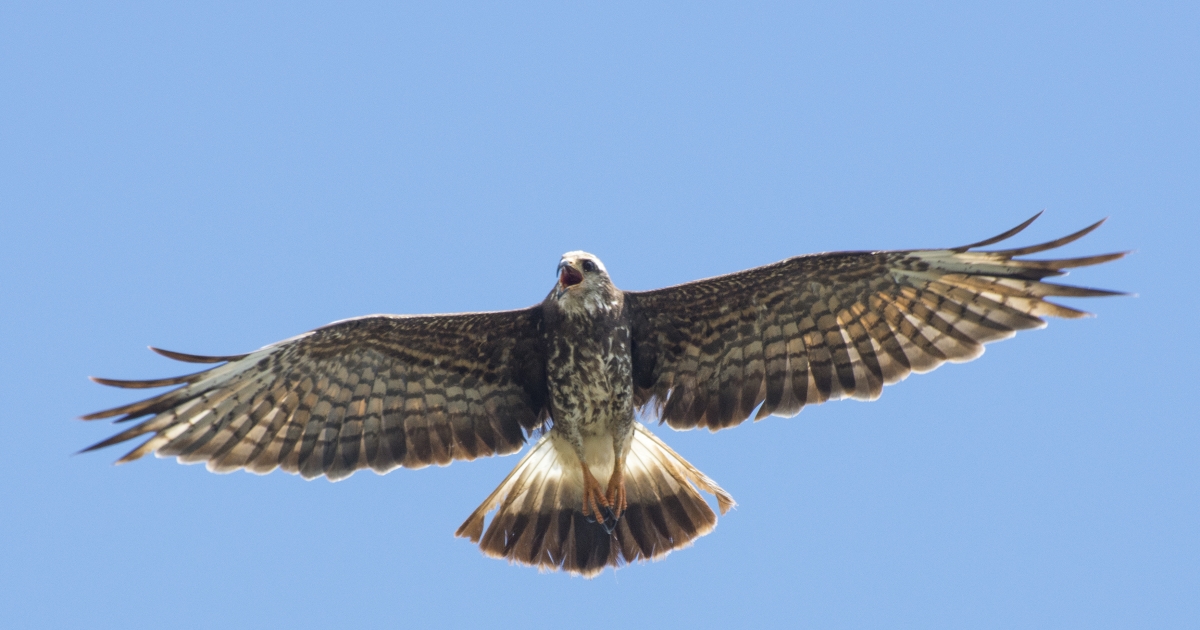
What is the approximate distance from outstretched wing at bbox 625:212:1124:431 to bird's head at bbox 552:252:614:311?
36 cm

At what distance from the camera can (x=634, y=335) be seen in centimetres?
1041

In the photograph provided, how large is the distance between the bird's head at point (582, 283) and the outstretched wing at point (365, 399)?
381 mm

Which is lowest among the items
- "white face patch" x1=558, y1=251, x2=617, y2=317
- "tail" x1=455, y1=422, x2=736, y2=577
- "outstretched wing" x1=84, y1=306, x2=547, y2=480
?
"tail" x1=455, y1=422, x2=736, y2=577

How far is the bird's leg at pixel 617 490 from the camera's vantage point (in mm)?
10383

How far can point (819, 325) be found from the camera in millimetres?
10336

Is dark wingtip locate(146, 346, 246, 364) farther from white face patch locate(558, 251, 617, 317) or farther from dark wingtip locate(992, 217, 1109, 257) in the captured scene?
dark wingtip locate(992, 217, 1109, 257)

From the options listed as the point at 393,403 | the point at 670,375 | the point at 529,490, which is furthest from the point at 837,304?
the point at 393,403

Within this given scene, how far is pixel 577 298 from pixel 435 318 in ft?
3.53

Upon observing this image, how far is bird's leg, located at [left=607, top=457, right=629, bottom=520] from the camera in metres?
10.4

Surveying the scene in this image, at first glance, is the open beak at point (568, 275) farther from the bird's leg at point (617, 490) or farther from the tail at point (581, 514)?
the bird's leg at point (617, 490)

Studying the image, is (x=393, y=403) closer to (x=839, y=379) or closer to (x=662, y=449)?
(x=662, y=449)

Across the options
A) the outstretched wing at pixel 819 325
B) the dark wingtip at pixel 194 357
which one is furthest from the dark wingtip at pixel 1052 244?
the dark wingtip at pixel 194 357

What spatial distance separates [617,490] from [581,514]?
0.36 meters

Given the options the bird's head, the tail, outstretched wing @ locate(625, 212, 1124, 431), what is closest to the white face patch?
the bird's head
